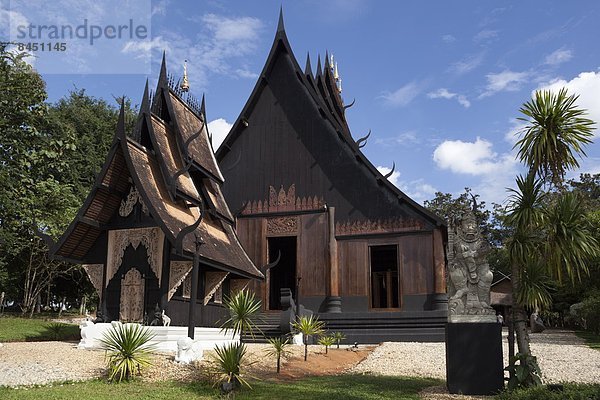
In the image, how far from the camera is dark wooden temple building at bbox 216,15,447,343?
664 inches

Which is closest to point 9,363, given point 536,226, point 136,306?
point 136,306

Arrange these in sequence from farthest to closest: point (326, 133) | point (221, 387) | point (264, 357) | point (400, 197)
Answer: point (326, 133) < point (400, 197) < point (264, 357) < point (221, 387)

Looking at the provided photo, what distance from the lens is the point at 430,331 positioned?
15.9m

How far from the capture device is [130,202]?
12.2m

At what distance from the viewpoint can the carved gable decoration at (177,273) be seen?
11.4 meters

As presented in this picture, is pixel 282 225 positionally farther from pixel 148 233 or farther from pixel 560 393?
pixel 560 393

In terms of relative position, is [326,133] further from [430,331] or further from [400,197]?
[430,331]

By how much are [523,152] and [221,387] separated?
5.91 meters

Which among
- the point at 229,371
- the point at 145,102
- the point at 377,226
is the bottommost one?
the point at 229,371

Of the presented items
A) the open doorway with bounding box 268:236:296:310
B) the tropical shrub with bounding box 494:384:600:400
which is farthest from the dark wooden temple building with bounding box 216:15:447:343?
the tropical shrub with bounding box 494:384:600:400

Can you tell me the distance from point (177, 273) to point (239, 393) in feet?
14.5

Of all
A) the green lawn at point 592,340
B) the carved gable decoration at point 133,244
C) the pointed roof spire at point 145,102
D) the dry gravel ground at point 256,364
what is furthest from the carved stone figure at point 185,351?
the green lawn at point 592,340

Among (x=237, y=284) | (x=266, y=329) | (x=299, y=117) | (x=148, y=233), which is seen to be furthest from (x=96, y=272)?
(x=299, y=117)

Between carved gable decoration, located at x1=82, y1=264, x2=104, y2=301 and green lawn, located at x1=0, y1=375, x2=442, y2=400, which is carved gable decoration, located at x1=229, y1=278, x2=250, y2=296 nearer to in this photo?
carved gable decoration, located at x1=82, y1=264, x2=104, y2=301
